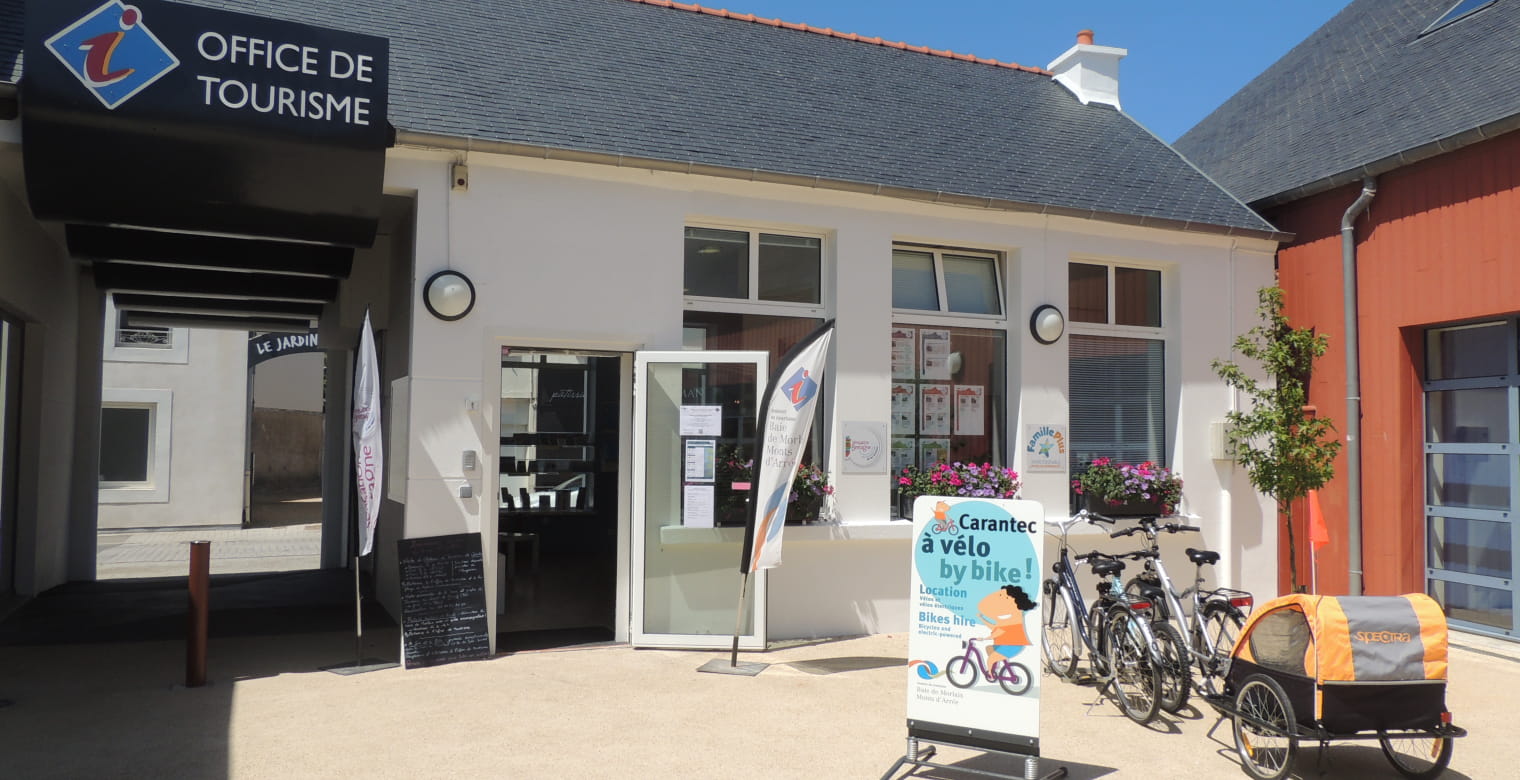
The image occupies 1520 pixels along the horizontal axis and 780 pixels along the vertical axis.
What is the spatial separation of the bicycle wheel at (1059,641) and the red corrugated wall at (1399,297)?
11.3ft

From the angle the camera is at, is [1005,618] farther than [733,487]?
No

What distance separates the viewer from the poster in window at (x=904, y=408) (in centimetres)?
816

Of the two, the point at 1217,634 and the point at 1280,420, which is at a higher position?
the point at 1280,420

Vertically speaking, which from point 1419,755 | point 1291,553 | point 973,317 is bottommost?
point 1419,755

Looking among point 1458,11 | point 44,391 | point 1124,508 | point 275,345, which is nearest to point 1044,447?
point 1124,508

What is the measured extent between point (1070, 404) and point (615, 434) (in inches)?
224

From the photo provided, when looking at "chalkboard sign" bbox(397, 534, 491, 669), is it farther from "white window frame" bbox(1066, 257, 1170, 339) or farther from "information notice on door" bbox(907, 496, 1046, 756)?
"white window frame" bbox(1066, 257, 1170, 339)

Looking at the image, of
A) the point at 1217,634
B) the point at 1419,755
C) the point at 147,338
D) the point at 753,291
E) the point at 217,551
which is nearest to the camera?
the point at 1419,755

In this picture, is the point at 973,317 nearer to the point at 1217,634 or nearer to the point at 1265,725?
the point at 1217,634

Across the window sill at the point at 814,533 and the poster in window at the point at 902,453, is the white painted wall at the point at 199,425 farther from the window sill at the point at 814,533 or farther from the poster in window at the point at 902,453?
the poster in window at the point at 902,453

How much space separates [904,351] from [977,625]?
3.95 metres

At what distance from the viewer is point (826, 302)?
8008 mm

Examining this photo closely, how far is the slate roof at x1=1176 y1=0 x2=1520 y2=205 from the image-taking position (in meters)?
8.03

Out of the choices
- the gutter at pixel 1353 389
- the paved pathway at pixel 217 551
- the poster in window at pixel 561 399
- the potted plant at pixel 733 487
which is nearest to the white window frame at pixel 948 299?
the potted plant at pixel 733 487
